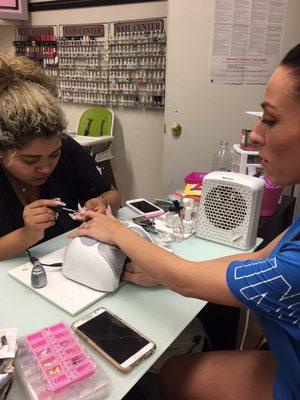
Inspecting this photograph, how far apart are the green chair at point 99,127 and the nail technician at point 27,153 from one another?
5.49 feet

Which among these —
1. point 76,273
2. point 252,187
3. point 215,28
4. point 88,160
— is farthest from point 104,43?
point 76,273

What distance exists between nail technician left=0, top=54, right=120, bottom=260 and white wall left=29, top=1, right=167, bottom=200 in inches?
69.0

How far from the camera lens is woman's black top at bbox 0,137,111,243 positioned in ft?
4.18

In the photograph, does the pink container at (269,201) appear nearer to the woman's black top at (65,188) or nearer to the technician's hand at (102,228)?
the woman's black top at (65,188)

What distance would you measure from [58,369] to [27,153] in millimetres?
731

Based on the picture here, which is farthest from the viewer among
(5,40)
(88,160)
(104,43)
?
(5,40)

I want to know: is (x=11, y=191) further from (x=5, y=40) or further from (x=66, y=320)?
(x=5, y=40)

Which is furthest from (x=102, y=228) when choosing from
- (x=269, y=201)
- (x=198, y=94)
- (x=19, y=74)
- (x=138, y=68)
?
(x=138, y=68)

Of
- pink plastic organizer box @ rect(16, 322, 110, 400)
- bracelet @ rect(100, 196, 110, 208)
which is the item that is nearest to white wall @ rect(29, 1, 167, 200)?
bracelet @ rect(100, 196, 110, 208)

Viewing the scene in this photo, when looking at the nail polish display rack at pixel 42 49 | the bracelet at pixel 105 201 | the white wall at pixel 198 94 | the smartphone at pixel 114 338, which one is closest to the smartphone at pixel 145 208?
the bracelet at pixel 105 201

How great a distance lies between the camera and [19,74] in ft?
3.89

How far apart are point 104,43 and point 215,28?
1.25m

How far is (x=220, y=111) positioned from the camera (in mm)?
2307

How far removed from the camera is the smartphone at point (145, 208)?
1541mm
